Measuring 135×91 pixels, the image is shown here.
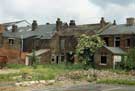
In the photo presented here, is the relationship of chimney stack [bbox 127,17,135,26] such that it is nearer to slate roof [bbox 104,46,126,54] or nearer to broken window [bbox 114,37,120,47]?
broken window [bbox 114,37,120,47]

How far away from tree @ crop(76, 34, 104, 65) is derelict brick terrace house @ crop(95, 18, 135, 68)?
3.19 ft

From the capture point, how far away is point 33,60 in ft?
227

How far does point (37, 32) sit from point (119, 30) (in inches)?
883

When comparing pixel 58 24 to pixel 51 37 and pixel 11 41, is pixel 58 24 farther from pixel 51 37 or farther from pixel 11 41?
pixel 11 41

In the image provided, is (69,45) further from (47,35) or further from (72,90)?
(72,90)

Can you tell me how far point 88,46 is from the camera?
2464 inches

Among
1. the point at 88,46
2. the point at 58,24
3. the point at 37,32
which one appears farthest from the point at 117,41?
the point at 37,32

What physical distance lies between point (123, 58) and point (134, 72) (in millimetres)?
6597

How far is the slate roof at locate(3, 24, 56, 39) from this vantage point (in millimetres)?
77500

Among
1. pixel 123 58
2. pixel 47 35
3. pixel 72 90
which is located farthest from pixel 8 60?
pixel 72 90

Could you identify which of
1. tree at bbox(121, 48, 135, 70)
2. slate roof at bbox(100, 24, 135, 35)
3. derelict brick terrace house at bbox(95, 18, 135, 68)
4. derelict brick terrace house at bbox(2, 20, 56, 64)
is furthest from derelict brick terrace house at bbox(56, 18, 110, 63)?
tree at bbox(121, 48, 135, 70)

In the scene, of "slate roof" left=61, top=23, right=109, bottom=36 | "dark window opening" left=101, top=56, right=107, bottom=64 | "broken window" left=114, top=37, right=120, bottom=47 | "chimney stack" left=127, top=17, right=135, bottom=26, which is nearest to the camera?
"dark window opening" left=101, top=56, right=107, bottom=64

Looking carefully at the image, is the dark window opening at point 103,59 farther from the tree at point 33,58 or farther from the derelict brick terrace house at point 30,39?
the derelict brick terrace house at point 30,39

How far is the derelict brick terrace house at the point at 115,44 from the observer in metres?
60.6
